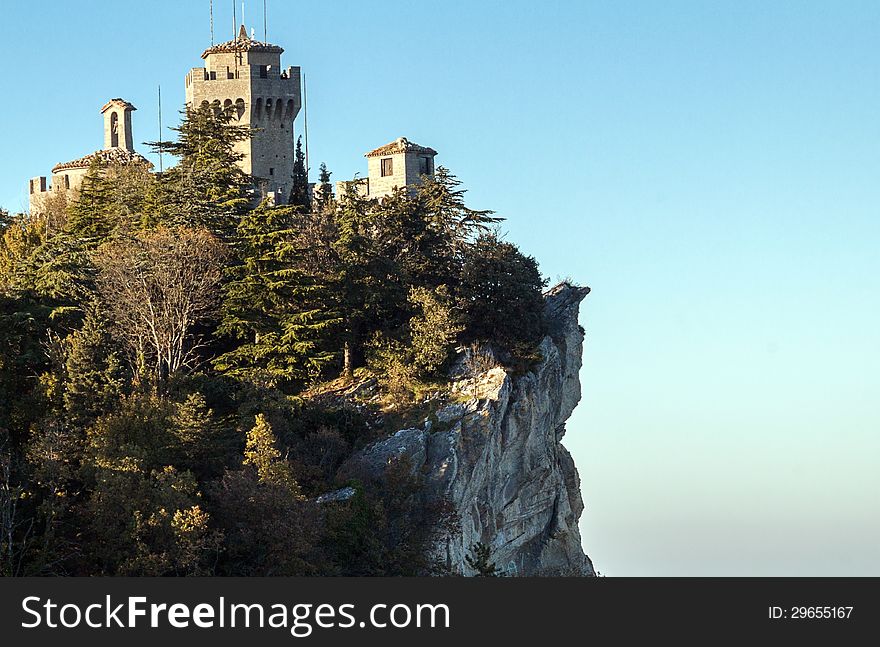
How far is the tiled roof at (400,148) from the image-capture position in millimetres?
87000

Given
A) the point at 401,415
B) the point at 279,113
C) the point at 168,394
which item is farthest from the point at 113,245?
the point at 279,113

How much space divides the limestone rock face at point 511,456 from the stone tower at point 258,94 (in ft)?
71.6

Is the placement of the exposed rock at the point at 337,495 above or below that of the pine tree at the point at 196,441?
below

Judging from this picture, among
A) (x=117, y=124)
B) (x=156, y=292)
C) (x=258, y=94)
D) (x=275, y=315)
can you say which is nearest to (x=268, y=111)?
(x=258, y=94)

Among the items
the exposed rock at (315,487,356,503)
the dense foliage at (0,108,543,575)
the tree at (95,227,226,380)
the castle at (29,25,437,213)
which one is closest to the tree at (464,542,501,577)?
the dense foliage at (0,108,543,575)

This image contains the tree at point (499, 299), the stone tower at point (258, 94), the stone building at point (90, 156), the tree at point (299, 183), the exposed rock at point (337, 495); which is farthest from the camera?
the stone building at point (90, 156)

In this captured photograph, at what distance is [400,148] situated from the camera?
8694 cm

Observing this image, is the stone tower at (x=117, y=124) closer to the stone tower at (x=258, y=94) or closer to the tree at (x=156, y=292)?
the stone tower at (x=258, y=94)

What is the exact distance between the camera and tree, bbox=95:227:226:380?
56375 mm

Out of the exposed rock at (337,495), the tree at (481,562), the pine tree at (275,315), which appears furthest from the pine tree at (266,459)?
the pine tree at (275,315)

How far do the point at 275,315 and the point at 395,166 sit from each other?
27903 millimetres

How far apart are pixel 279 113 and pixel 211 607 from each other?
195 ft

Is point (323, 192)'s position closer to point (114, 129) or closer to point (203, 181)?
point (203, 181)

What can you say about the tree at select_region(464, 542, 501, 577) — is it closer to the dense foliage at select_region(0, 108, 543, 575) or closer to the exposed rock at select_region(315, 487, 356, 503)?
the dense foliage at select_region(0, 108, 543, 575)
